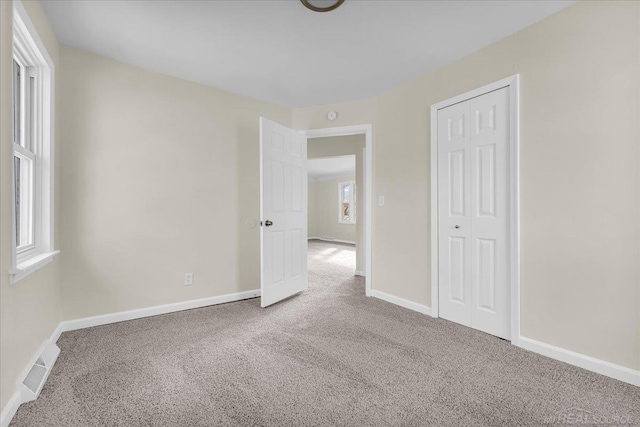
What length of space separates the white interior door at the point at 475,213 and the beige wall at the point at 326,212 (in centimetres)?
654

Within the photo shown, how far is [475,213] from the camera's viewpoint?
2.51 meters

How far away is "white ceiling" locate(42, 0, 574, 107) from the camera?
6.32ft

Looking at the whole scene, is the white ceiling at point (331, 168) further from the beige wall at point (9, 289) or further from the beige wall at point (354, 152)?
the beige wall at point (9, 289)

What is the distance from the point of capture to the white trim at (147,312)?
2457mm

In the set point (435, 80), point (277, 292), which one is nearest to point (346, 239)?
point (277, 292)

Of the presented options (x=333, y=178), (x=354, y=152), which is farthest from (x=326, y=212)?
(x=354, y=152)

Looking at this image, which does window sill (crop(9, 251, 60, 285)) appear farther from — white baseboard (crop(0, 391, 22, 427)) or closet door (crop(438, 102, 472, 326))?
closet door (crop(438, 102, 472, 326))

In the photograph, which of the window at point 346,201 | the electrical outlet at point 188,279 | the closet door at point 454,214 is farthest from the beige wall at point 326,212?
the electrical outlet at point 188,279

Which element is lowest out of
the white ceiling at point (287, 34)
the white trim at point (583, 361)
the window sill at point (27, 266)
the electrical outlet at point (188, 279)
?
the white trim at point (583, 361)

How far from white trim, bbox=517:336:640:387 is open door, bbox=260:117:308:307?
2.19 m

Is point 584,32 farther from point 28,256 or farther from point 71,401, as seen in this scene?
point 28,256

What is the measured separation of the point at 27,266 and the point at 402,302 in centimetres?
296

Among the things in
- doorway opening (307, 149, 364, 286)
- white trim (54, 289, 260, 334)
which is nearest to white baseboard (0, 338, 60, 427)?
white trim (54, 289, 260, 334)

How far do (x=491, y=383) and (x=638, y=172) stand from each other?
1.46 m
